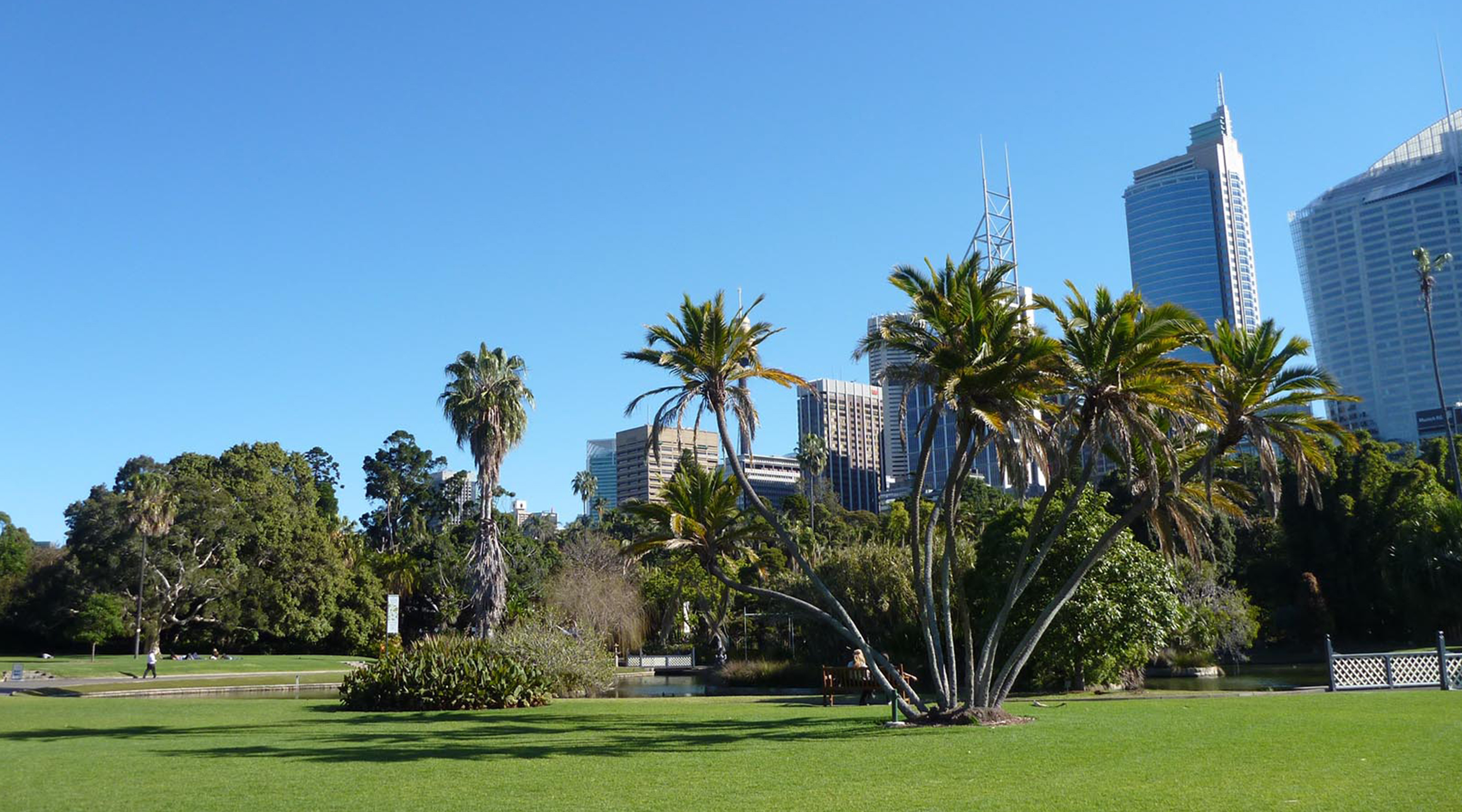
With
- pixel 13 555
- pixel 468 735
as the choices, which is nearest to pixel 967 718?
pixel 468 735

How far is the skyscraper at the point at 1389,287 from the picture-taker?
16950 cm

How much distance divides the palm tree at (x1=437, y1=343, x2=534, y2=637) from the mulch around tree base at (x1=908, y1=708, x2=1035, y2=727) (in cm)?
3360

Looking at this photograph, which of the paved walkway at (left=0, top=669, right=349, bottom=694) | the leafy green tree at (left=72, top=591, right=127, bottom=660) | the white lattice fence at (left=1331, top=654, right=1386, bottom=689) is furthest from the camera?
the leafy green tree at (left=72, top=591, right=127, bottom=660)

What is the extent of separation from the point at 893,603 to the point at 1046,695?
32.6 feet

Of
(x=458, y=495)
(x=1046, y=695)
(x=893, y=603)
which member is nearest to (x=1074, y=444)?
(x=1046, y=695)

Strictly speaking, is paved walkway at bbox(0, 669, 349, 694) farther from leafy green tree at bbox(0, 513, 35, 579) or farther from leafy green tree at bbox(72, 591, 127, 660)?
leafy green tree at bbox(0, 513, 35, 579)

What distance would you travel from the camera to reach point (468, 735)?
19.0 metres

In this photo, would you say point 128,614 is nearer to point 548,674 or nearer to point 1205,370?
point 548,674

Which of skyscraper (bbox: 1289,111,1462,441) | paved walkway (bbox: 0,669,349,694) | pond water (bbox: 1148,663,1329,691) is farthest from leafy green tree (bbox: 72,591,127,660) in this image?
skyscraper (bbox: 1289,111,1462,441)

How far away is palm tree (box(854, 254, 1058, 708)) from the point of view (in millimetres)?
18562

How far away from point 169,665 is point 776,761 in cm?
4954

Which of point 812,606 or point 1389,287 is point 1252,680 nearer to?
point 812,606

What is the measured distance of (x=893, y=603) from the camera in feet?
124

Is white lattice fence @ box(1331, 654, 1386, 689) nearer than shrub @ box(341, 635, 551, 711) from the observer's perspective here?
Yes
